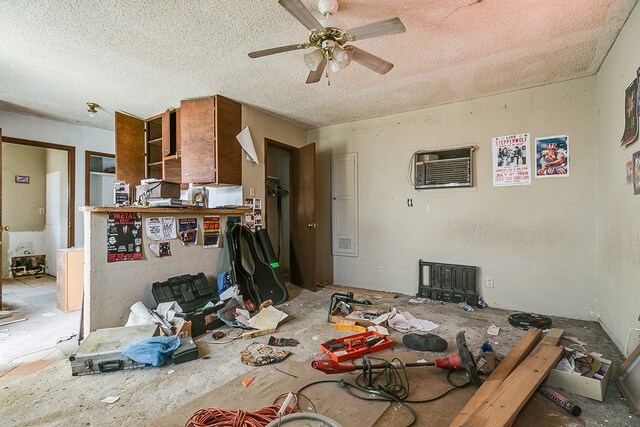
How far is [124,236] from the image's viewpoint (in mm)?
2629

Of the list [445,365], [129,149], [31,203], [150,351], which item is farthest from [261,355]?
[31,203]

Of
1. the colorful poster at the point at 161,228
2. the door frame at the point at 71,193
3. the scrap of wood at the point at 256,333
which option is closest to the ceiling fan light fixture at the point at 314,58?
the colorful poster at the point at 161,228

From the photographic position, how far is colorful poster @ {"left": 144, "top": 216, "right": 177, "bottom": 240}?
280cm

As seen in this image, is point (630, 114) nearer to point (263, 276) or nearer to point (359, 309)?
point (359, 309)

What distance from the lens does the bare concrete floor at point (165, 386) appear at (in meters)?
1.59

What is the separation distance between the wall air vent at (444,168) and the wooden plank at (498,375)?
5.99 feet

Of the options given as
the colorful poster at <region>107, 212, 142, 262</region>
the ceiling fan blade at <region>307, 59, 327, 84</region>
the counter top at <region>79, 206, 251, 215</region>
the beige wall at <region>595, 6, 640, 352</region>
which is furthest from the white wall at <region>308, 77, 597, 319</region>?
the colorful poster at <region>107, 212, 142, 262</region>

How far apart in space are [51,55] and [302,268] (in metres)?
3.43

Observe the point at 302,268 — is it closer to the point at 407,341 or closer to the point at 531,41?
the point at 407,341

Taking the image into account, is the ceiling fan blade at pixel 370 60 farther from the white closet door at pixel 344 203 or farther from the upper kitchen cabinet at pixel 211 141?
the white closet door at pixel 344 203

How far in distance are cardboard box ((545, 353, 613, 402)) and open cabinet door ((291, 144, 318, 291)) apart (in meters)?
2.84

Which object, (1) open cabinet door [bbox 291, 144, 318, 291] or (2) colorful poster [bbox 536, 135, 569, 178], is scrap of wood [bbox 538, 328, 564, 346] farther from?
(1) open cabinet door [bbox 291, 144, 318, 291]

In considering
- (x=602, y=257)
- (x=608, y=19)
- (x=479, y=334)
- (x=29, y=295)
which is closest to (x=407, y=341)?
(x=479, y=334)

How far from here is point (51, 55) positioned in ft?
8.70
